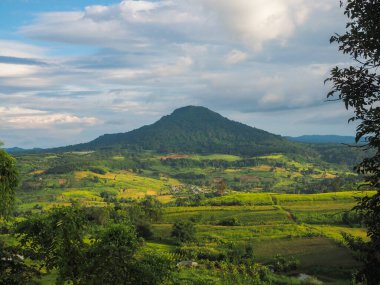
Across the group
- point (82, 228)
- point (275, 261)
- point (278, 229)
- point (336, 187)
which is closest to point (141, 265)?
point (82, 228)

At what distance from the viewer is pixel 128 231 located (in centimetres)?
2162

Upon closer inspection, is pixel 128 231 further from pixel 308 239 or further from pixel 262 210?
pixel 262 210

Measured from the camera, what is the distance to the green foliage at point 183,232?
4348 inches

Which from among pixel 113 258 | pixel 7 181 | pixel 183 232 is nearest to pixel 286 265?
pixel 183 232

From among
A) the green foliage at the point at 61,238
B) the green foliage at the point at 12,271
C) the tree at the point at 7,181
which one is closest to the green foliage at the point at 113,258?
the green foliage at the point at 61,238

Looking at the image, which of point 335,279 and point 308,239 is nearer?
point 335,279

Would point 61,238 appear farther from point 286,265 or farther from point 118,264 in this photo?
point 286,265

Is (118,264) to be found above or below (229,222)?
above

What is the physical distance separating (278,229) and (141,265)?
329 ft

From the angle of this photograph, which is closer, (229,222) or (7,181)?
(7,181)

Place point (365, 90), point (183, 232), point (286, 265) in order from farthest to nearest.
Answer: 1. point (183, 232)
2. point (286, 265)
3. point (365, 90)

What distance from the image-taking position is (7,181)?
896 inches

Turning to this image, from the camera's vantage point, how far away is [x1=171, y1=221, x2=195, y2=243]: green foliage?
362 feet

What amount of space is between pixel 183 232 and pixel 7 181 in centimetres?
9173
